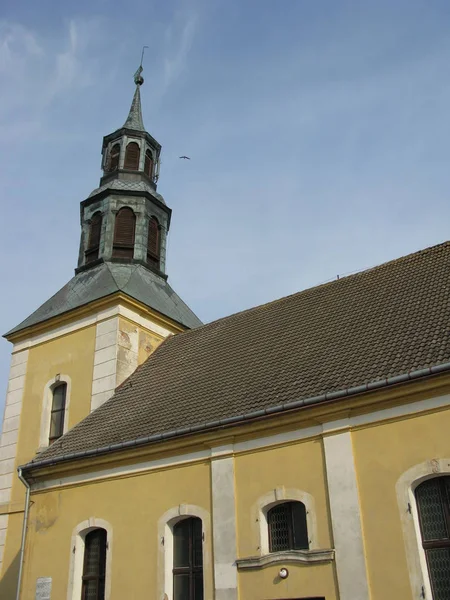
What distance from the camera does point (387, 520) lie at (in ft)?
28.7

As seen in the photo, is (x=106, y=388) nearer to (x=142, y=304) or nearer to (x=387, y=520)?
(x=142, y=304)

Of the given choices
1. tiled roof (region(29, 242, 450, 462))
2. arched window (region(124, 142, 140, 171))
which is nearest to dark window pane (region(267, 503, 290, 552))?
tiled roof (region(29, 242, 450, 462))

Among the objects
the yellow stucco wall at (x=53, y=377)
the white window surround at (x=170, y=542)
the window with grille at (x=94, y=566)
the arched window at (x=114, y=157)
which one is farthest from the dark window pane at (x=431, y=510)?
the arched window at (x=114, y=157)

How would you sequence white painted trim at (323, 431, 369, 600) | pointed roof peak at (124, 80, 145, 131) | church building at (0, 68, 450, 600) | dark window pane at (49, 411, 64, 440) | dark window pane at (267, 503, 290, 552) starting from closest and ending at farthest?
white painted trim at (323, 431, 369, 600) → church building at (0, 68, 450, 600) → dark window pane at (267, 503, 290, 552) → dark window pane at (49, 411, 64, 440) → pointed roof peak at (124, 80, 145, 131)

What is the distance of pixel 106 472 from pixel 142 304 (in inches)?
221

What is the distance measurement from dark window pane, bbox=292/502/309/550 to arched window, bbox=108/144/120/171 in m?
14.2

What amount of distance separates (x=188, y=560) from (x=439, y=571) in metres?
4.23

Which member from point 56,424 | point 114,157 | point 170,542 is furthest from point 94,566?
point 114,157

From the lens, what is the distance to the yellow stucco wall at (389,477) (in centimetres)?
844

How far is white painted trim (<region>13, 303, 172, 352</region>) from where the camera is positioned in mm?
16375

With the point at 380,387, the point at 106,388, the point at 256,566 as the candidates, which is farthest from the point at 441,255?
the point at 106,388

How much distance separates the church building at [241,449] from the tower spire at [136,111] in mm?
7515

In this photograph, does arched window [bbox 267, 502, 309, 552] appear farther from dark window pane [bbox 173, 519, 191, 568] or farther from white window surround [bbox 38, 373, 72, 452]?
white window surround [bbox 38, 373, 72, 452]

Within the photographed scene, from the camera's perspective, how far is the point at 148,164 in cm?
2153
